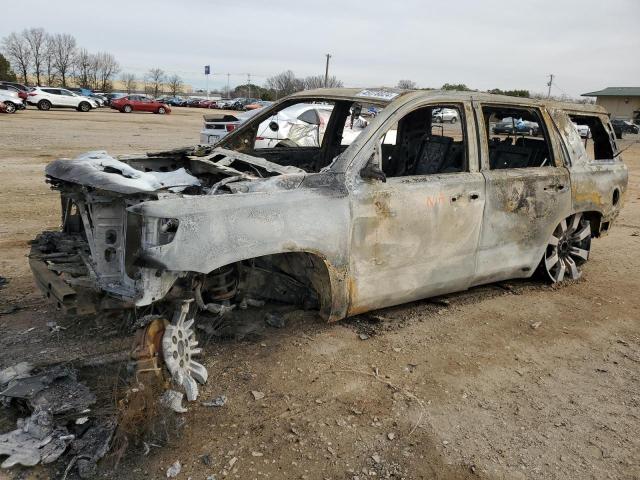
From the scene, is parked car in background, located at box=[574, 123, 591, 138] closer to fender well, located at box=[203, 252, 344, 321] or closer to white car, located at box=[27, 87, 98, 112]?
fender well, located at box=[203, 252, 344, 321]

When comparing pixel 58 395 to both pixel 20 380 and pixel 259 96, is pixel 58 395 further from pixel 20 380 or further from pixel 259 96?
pixel 259 96

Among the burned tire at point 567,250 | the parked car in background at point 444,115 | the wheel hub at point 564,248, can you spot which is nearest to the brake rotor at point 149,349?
the parked car in background at point 444,115

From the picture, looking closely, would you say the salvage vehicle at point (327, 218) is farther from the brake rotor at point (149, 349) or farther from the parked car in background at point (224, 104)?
the parked car in background at point (224, 104)

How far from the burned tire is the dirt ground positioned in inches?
8.6

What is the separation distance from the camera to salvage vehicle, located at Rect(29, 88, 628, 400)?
298 cm

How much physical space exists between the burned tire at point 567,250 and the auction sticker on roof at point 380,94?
2.08 meters

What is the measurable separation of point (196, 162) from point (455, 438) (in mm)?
2599

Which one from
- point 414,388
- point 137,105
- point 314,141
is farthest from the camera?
point 137,105

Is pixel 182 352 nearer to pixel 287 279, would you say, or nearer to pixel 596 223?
pixel 287 279

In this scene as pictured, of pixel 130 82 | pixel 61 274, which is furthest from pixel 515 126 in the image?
pixel 130 82

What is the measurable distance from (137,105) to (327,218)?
4171 cm

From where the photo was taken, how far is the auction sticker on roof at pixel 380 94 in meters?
4.07

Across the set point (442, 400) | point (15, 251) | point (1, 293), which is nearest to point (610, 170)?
point (442, 400)

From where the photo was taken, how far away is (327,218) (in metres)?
3.41
